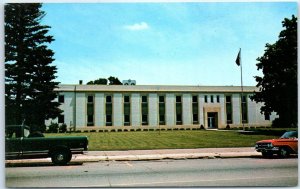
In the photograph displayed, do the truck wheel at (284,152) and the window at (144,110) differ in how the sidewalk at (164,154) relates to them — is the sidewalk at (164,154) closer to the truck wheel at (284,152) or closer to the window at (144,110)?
the truck wheel at (284,152)

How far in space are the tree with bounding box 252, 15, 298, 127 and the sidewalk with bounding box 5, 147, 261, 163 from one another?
7.01 feet

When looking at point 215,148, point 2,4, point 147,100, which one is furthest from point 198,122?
point 2,4

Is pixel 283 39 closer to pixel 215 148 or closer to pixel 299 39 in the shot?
pixel 299 39

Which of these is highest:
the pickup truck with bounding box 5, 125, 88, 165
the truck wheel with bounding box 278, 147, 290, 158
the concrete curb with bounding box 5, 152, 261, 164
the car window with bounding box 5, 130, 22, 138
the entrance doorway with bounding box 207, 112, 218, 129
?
the entrance doorway with bounding box 207, 112, 218, 129

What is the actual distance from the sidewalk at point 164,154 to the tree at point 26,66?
239 cm

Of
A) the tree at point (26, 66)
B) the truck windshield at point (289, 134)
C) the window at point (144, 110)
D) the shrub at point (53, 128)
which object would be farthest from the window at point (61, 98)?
the truck windshield at point (289, 134)

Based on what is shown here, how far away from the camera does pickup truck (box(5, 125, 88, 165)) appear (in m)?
12.0

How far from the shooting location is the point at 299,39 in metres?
10.7

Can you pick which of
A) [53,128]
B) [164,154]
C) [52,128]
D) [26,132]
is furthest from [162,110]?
[26,132]

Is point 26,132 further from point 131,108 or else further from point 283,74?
point 131,108

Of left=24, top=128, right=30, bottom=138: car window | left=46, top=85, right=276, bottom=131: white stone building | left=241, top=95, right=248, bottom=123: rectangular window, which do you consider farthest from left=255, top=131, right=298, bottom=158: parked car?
left=46, top=85, right=276, bottom=131: white stone building

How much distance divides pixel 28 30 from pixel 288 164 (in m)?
10.3

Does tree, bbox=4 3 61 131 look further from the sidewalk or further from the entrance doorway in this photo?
the entrance doorway

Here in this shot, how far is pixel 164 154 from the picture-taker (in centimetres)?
1526
